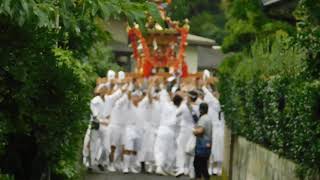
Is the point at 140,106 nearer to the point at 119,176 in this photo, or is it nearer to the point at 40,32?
the point at 119,176

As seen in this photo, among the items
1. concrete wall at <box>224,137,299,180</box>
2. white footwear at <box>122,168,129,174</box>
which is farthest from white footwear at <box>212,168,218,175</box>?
white footwear at <box>122,168,129,174</box>

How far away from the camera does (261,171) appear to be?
43.5ft


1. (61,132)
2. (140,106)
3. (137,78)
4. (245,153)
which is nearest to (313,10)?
(61,132)

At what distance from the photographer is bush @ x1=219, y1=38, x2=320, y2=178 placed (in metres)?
8.98

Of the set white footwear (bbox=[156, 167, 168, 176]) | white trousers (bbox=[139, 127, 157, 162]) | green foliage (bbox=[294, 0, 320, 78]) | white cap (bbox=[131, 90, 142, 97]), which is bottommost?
white footwear (bbox=[156, 167, 168, 176])

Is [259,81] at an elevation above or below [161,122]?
above

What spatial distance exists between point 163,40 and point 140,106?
32.5ft

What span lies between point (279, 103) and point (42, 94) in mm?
4112

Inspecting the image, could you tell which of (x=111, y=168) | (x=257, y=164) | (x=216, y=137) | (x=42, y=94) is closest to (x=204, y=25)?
(x=111, y=168)

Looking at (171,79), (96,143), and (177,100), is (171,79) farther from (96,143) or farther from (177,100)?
(177,100)

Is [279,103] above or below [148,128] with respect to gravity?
above

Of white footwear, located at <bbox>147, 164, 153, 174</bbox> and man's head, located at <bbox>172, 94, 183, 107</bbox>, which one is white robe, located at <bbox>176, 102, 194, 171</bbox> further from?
white footwear, located at <bbox>147, 164, 153, 174</bbox>

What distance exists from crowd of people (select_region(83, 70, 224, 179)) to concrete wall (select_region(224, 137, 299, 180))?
1.90 metres

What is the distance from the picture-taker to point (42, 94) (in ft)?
28.0
